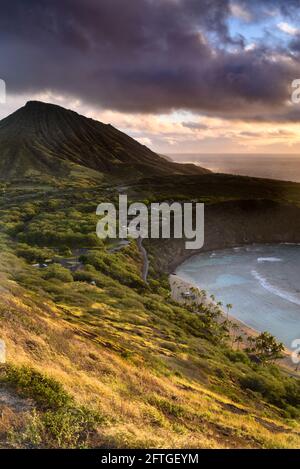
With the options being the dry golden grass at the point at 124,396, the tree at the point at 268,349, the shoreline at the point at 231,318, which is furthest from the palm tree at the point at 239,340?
the dry golden grass at the point at 124,396

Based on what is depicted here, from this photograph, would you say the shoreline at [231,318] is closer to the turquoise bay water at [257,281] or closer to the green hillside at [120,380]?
the turquoise bay water at [257,281]

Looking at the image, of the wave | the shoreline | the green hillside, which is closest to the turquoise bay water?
the wave

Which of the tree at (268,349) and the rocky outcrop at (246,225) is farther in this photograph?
the rocky outcrop at (246,225)

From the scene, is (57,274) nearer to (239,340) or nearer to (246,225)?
(239,340)

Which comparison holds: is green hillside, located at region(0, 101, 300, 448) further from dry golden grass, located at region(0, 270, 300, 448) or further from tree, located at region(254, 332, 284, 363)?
tree, located at region(254, 332, 284, 363)

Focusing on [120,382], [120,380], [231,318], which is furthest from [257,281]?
[120,382]
